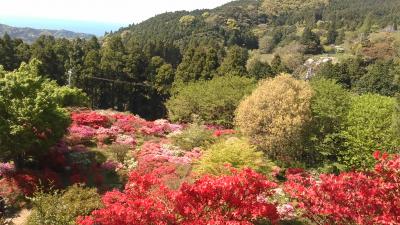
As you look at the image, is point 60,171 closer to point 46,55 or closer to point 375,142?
point 375,142

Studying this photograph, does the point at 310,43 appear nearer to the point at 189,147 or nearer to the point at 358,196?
the point at 189,147

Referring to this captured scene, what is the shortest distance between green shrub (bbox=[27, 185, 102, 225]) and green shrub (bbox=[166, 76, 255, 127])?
19305 millimetres

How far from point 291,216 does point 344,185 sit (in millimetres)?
7203

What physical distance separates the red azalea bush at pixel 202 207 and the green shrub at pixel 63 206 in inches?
81.0

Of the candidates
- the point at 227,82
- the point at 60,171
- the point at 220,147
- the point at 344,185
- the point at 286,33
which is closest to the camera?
the point at 344,185

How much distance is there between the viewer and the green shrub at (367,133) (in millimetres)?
21969

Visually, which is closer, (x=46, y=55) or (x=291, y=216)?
(x=291, y=216)

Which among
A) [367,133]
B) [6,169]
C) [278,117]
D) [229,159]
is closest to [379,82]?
[367,133]

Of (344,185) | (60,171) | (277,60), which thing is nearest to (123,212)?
(344,185)

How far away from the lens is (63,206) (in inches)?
543

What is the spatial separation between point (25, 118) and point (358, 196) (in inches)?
566

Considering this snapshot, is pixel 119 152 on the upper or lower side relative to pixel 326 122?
lower

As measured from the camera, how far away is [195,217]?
36.1ft

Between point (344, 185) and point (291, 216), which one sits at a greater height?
point (344, 185)
